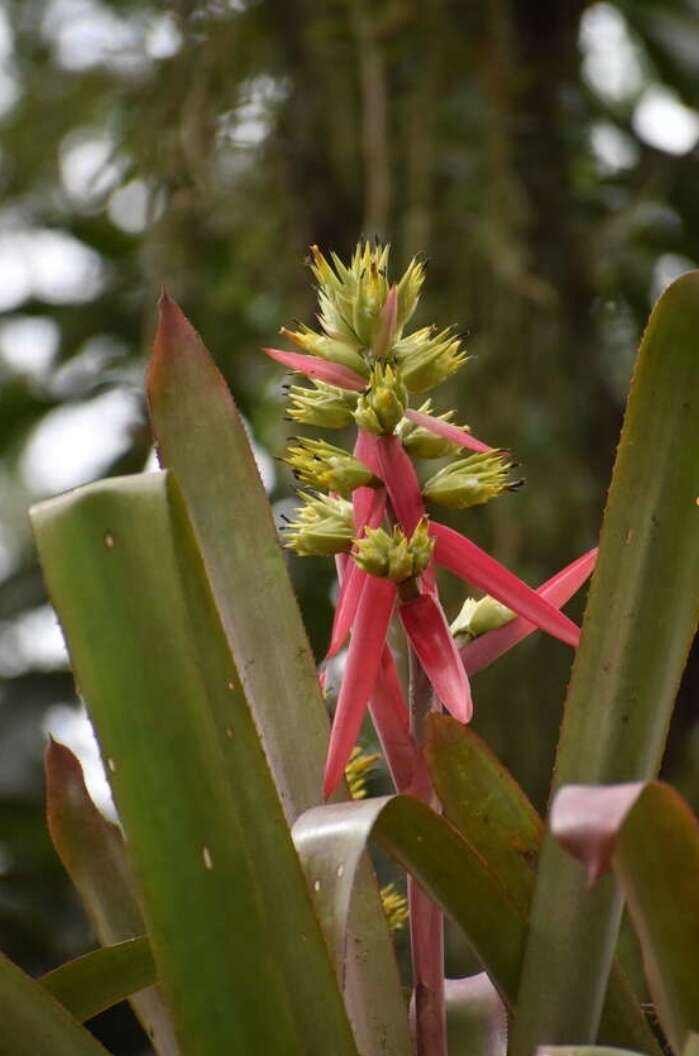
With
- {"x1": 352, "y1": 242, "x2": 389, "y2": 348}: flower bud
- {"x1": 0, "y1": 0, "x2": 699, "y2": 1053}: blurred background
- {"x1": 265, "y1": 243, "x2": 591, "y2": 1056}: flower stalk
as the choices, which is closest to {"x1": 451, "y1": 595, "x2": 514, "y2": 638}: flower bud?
{"x1": 265, "y1": 243, "x2": 591, "y2": 1056}: flower stalk

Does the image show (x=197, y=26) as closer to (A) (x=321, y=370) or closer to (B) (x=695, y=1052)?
(A) (x=321, y=370)

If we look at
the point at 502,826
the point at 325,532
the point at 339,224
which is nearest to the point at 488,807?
the point at 502,826

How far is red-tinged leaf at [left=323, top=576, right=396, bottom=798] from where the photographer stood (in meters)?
0.49

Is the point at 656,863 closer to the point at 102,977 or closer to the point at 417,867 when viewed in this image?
the point at 417,867

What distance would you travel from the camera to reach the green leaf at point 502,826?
496 mm

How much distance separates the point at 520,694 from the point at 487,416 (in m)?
0.31

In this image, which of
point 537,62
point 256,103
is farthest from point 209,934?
point 537,62

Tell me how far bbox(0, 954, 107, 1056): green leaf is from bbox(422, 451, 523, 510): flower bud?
0.21 m

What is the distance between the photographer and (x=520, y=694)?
1605 mm

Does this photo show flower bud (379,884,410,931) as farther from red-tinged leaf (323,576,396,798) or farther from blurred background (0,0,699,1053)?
blurred background (0,0,699,1053)

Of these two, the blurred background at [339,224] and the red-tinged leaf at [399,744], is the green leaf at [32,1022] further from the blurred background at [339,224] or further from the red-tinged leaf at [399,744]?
the blurred background at [339,224]

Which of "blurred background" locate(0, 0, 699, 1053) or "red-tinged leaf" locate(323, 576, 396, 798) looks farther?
"blurred background" locate(0, 0, 699, 1053)

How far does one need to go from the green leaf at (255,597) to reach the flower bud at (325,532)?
2 centimetres

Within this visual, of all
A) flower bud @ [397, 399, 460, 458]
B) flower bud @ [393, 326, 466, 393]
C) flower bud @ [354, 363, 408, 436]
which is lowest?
flower bud @ [397, 399, 460, 458]
